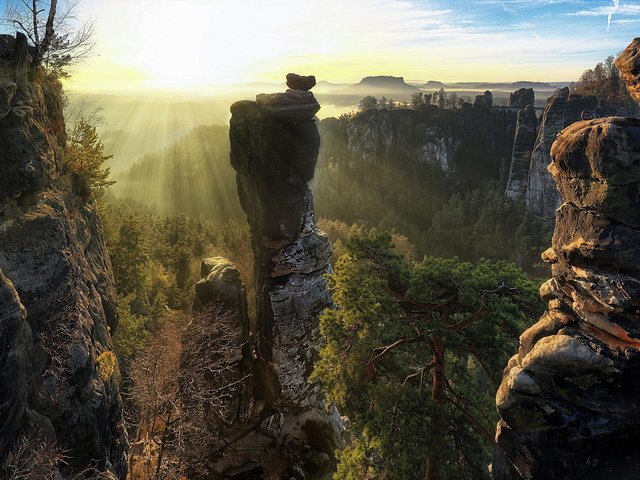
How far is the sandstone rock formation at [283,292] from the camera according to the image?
720 inches

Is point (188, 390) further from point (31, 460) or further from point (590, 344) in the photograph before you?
point (590, 344)

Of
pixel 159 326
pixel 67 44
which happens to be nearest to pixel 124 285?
pixel 159 326

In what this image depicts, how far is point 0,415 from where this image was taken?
7441 mm

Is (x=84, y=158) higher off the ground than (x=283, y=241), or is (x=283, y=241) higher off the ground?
(x=84, y=158)

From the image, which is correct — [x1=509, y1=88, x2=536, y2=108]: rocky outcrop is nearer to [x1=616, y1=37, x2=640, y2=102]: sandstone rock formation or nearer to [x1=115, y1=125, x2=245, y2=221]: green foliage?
[x1=115, y1=125, x2=245, y2=221]: green foliage

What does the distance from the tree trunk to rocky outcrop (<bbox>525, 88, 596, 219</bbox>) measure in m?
63.3

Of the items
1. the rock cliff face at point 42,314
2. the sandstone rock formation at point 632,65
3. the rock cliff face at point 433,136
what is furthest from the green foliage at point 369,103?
the sandstone rock formation at point 632,65

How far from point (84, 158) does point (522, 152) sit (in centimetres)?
7784

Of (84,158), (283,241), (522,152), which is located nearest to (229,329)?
(283,241)

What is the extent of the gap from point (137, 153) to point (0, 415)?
20842cm

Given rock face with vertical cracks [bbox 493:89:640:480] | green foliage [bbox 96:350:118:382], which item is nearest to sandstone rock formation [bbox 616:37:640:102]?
rock face with vertical cracks [bbox 493:89:640:480]

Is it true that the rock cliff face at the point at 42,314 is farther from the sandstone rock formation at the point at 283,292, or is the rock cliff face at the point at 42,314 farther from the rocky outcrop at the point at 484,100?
the rocky outcrop at the point at 484,100

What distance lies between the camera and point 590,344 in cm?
695

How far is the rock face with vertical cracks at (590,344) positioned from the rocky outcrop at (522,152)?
74826 millimetres
